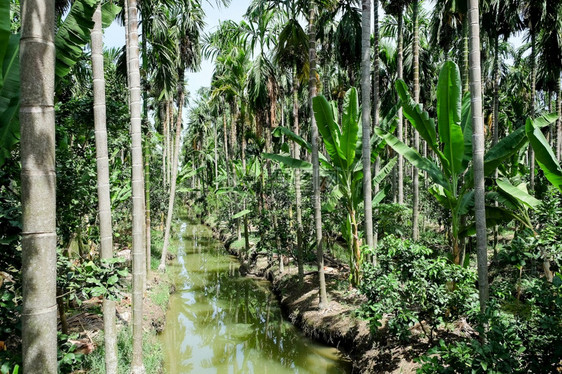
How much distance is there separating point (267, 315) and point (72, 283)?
10.0 metres

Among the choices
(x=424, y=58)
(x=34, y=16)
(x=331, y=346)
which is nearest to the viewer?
(x=34, y=16)

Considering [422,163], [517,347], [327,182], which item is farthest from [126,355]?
[327,182]

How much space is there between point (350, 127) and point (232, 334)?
24.8 ft

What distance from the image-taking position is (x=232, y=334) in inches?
467

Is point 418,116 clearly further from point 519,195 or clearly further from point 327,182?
point 327,182

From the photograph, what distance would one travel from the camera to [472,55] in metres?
5.70

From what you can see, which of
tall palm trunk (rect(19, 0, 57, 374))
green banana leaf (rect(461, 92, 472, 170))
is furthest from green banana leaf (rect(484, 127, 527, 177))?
tall palm trunk (rect(19, 0, 57, 374))

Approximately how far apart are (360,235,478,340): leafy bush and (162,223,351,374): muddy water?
288 cm

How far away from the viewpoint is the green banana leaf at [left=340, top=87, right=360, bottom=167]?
950 centimetres

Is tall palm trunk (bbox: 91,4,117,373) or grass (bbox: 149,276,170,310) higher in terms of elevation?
tall palm trunk (bbox: 91,4,117,373)

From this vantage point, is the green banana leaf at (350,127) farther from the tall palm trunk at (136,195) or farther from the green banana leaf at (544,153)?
the tall palm trunk at (136,195)

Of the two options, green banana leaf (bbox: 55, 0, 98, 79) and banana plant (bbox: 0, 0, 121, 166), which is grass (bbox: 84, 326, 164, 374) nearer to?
banana plant (bbox: 0, 0, 121, 166)

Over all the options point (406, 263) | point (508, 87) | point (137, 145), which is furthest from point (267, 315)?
point (508, 87)

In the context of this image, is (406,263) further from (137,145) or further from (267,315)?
(267,315)
